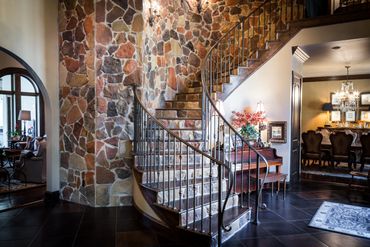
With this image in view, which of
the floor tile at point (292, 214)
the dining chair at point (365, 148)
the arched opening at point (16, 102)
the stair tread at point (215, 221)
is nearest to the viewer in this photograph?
the stair tread at point (215, 221)

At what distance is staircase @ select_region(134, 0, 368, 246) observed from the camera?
325 centimetres

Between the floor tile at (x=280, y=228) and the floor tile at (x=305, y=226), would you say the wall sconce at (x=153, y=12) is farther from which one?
the floor tile at (x=305, y=226)

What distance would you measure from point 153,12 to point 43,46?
202 centimetres

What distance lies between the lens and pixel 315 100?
1015 centimetres

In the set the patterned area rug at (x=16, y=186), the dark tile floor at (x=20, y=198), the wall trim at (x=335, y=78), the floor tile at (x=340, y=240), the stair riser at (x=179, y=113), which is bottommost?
the floor tile at (x=340, y=240)

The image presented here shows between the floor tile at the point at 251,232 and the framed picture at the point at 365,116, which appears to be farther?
the framed picture at the point at 365,116

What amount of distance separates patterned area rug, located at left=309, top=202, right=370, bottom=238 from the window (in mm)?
9124

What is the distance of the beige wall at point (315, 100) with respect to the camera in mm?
9930

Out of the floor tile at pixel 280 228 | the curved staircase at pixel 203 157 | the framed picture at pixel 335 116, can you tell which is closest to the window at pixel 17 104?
the curved staircase at pixel 203 157

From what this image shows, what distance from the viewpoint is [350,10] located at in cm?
521

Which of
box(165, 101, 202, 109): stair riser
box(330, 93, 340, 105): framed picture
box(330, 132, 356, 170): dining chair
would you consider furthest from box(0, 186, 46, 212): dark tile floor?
box(330, 93, 340, 105): framed picture

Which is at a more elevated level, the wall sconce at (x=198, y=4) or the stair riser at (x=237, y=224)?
the wall sconce at (x=198, y=4)

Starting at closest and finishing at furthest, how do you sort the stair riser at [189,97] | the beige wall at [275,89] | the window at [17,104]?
the stair riser at [189,97] < the beige wall at [275,89] < the window at [17,104]

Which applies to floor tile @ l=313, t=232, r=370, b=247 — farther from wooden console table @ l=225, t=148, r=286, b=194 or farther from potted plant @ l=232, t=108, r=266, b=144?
potted plant @ l=232, t=108, r=266, b=144
